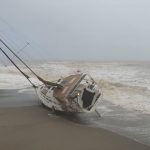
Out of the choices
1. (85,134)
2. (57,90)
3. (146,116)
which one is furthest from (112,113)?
(85,134)

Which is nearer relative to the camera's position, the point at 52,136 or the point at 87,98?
the point at 52,136

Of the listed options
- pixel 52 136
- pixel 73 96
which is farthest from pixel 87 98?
pixel 52 136

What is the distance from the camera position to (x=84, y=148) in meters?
13.6

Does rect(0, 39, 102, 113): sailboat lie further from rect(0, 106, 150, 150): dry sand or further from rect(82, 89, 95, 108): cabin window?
rect(0, 106, 150, 150): dry sand

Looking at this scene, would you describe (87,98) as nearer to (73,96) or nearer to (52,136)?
(73,96)

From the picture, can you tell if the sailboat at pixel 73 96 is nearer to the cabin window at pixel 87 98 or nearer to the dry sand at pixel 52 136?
the cabin window at pixel 87 98

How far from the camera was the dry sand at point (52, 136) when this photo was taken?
13.7m

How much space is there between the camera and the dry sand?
13727 millimetres

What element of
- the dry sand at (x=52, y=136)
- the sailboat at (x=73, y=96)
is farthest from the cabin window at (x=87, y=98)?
the dry sand at (x=52, y=136)

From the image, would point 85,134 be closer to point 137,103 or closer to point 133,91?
point 137,103

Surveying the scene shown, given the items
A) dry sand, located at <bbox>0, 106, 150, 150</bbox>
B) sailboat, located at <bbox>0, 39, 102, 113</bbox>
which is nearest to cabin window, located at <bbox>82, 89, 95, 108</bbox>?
sailboat, located at <bbox>0, 39, 102, 113</bbox>

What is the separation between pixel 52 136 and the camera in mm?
15086

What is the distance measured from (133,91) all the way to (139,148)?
1725 cm

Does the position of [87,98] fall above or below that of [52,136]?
above
